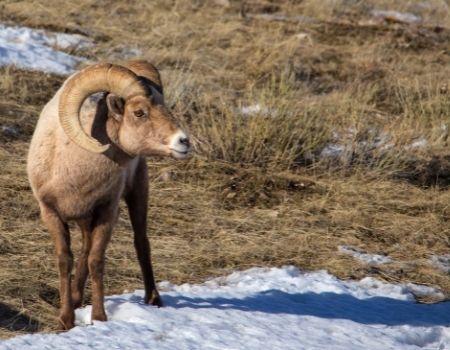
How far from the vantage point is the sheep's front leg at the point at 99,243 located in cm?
646

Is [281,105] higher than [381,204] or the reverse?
higher

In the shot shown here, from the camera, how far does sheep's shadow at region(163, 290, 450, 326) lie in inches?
275

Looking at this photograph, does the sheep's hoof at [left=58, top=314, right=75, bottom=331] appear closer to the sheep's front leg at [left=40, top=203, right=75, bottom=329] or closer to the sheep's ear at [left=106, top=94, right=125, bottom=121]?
the sheep's front leg at [left=40, top=203, right=75, bottom=329]

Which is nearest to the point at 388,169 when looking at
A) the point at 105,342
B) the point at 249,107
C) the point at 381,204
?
the point at 381,204

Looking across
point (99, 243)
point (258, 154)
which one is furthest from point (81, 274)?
point (258, 154)

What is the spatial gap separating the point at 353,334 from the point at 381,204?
336 cm

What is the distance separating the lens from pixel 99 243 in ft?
21.4

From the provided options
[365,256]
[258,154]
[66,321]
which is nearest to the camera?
[66,321]

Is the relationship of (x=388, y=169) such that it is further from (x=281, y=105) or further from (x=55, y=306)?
(x=55, y=306)

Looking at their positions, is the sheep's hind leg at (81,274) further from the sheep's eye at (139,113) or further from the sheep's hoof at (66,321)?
the sheep's eye at (139,113)

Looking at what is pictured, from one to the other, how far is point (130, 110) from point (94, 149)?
12.7 inches

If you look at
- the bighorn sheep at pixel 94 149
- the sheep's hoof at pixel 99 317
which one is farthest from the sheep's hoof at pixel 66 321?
the sheep's hoof at pixel 99 317

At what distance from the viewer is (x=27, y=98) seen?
11414mm

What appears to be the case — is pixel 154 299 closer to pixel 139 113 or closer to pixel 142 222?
pixel 142 222
